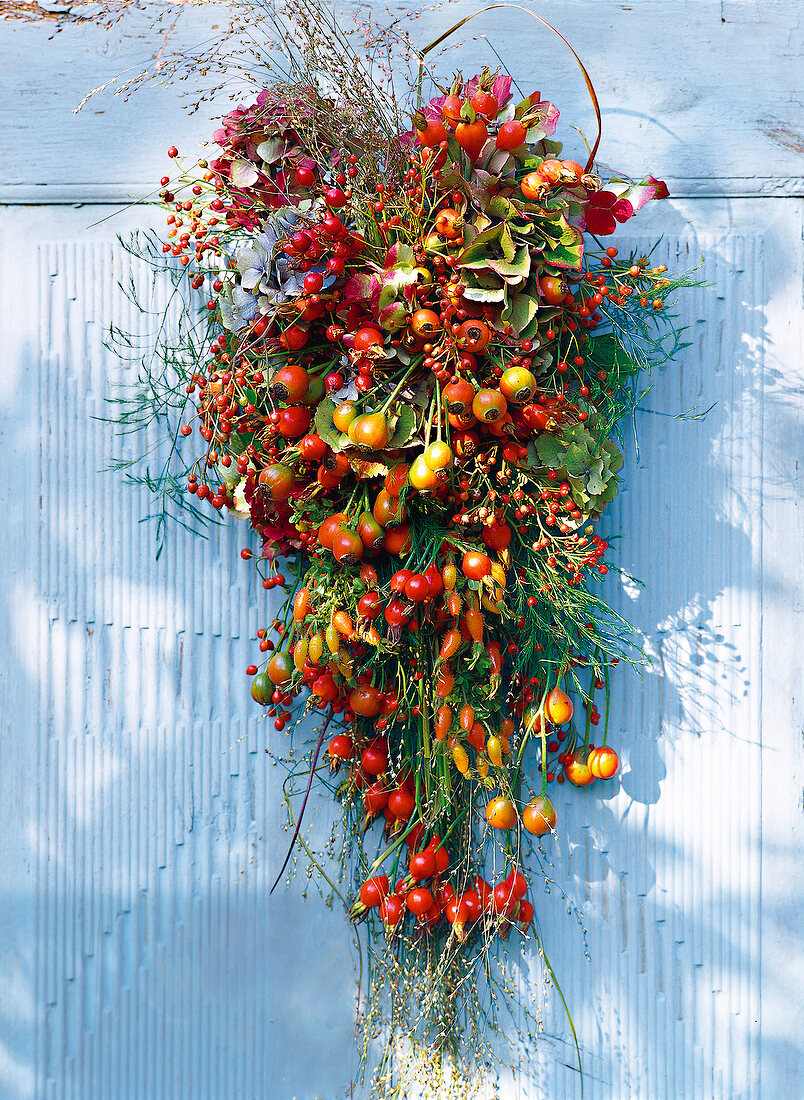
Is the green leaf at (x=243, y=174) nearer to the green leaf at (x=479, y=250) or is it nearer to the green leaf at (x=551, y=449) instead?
the green leaf at (x=479, y=250)

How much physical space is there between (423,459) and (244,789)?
68 centimetres

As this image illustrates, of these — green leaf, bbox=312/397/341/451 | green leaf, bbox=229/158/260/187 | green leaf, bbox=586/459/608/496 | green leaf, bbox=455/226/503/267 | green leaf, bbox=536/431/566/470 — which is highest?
green leaf, bbox=229/158/260/187

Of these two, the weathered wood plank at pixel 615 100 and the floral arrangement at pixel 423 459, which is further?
the weathered wood plank at pixel 615 100

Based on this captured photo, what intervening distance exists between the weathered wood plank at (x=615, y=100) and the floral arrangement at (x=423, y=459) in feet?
0.42

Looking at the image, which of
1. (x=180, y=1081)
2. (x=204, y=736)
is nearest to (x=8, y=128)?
(x=204, y=736)

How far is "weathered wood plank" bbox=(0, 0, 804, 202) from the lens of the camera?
1.28 meters

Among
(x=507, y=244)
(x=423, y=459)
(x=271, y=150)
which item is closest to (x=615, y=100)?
(x=507, y=244)

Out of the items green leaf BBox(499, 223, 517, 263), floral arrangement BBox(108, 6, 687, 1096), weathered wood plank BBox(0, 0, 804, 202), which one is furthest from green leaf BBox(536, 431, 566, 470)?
weathered wood plank BBox(0, 0, 804, 202)

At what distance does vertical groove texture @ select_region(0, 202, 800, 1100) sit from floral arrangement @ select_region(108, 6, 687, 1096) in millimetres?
82

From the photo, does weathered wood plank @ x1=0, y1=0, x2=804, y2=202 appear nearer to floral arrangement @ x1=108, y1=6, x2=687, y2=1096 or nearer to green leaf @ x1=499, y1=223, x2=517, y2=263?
floral arrangement @ x1=108, y1=6, x2=687, y2=1096

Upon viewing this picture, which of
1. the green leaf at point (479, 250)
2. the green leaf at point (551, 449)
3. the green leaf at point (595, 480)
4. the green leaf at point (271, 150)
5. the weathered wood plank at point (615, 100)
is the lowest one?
the green leaf at point (595, 480)

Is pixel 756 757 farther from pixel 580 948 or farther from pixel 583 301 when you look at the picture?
pixel 583 301

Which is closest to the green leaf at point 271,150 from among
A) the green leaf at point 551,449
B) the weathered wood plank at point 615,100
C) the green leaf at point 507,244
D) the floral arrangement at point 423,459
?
the floral arrangement at point 423,459

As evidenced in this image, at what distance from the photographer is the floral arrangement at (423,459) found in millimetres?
1043
